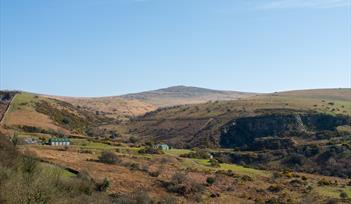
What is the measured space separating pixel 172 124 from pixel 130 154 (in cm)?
5526

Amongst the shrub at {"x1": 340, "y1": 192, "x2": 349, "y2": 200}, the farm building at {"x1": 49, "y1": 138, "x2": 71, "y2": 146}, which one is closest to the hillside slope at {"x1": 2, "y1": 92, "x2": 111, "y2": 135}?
the farm building at {"x1": 49, "y1": 138, "x2": 71, "y2": 146}

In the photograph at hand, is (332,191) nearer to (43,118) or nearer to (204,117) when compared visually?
(43,118)

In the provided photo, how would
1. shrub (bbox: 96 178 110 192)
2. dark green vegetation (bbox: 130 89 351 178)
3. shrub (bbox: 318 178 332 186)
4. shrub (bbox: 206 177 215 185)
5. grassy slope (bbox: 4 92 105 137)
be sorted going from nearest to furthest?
1. shrub (bbox: 96 178 110 192)
2. shrub (bbox: 206 177 215 185)
3. shrub (bbox: 318 178 332 186)
4. dark green vegetation (bbox: 130 89 351 178)
5. grassy slope (bbox: 4 92 105 137)

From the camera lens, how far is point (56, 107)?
400 ft

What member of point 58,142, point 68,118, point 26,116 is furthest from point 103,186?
point 68,118

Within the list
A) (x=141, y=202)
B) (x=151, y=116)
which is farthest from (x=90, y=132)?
(x=141, y=202)

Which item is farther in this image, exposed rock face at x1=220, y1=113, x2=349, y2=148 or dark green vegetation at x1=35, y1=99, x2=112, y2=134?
dark green vegetation at x1=35, y1=99, x2=112, y2=134

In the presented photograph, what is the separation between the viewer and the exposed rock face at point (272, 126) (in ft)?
332

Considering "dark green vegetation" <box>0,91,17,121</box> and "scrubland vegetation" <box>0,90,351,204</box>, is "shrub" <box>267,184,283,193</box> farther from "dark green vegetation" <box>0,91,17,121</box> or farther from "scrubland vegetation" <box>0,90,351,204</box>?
"dark green vegetation" <box>0,91,17,121</box>

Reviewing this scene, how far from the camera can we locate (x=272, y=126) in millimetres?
105562

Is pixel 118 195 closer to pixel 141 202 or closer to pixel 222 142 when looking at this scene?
pixel 141 202

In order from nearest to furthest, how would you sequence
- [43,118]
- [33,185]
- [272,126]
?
[33,185] → [43,118] → [272,126]

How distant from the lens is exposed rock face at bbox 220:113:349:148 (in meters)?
101

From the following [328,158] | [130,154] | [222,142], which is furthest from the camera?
[222,142]
